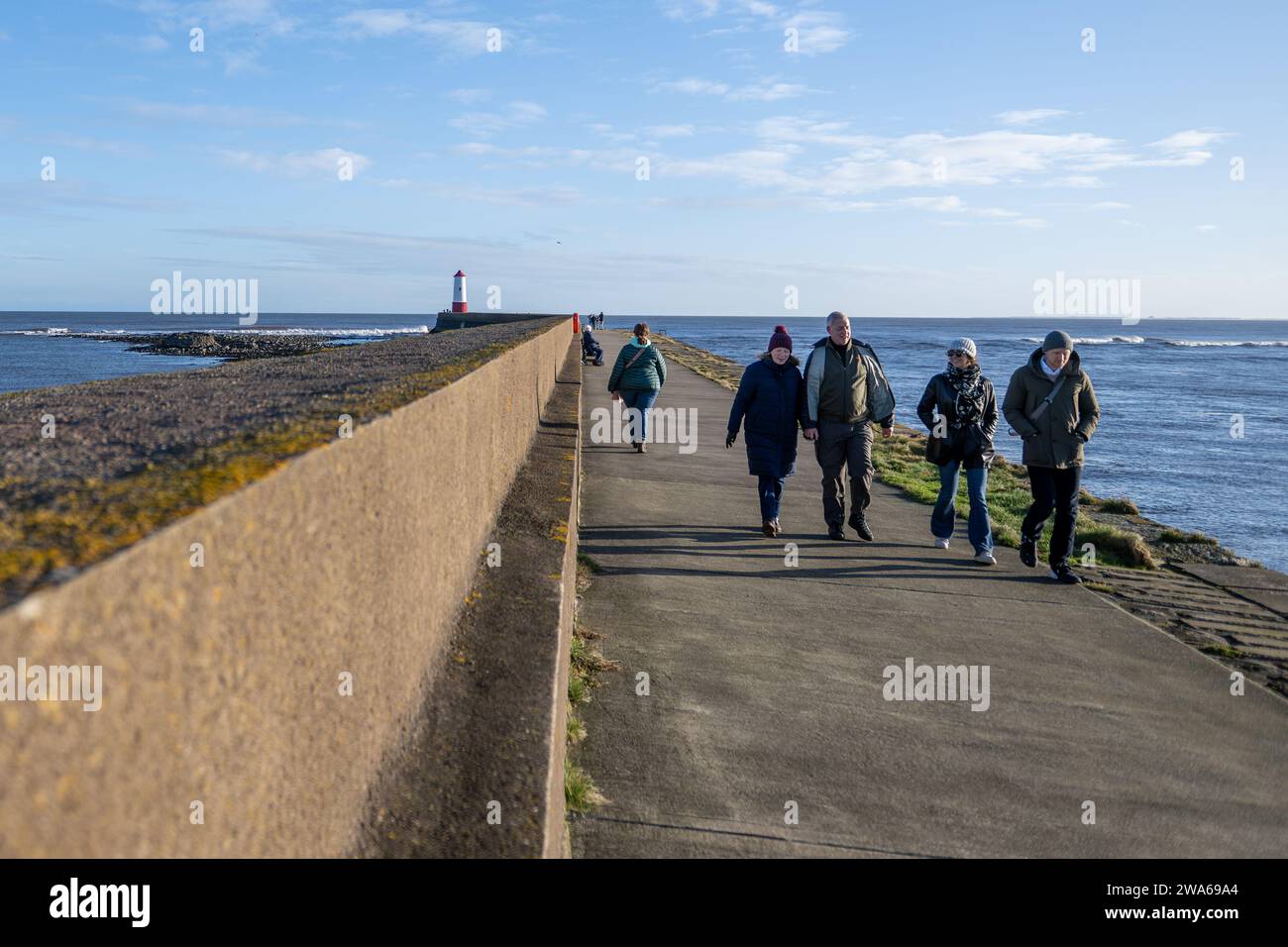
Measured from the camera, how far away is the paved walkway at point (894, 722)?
396cm

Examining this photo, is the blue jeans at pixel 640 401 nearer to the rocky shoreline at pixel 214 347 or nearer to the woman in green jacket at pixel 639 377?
the woman in green jacket at pixel 639 377

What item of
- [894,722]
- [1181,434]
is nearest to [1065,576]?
[894,722]

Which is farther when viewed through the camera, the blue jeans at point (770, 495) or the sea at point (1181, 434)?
the sea at point (1181, 434)

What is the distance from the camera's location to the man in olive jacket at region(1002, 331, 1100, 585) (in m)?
7.90

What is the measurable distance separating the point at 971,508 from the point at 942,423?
28.3 inches

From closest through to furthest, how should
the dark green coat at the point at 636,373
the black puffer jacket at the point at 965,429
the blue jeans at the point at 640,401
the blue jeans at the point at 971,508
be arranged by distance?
the blue jeans at the point at 971,508 → the black puffer jacket at the point at 965,429 → the dark green coat at the point at 636,373 → the blue jeans at the point at 640,401

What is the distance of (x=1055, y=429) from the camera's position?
7.92m

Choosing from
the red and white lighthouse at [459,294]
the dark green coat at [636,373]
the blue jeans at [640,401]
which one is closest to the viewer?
the dark green coat at [636,373]

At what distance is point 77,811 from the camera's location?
1.25m

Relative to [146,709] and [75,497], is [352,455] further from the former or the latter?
[146,709]

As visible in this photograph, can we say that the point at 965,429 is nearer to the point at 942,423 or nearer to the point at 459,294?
the point at 942,423

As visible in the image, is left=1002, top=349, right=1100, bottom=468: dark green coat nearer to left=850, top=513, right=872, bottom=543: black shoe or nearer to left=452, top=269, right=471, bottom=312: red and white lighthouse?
left=850, top=513, right=872, bottom=543: black shoe

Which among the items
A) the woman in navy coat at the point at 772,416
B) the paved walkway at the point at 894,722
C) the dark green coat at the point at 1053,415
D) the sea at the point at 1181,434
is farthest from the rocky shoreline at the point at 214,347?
the paved walkway at the point at 894,722

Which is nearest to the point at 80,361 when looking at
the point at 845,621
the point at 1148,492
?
the point at 1148,492
